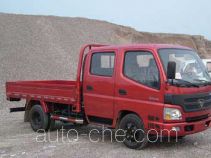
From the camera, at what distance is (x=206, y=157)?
284 inches

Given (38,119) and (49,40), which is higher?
(49,40)

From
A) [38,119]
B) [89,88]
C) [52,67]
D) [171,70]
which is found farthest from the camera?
[52,67]

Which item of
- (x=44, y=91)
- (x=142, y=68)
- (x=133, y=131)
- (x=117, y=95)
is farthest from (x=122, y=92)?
(x=44, y=91)

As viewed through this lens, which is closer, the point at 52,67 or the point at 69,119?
the point at 69,119

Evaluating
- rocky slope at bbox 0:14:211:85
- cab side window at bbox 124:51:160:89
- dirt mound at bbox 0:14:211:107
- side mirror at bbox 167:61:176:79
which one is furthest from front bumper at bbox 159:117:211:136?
rocky slope at bbox 0:14:211:85

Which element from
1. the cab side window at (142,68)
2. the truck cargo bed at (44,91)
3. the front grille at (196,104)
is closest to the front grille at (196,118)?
the front grille at (196,104)

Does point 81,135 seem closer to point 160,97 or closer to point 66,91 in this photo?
point 66,91

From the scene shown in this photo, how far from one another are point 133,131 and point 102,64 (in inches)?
65.6

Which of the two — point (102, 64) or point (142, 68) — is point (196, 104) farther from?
point (102, 64)

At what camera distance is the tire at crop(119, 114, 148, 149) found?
Result: 7.73 meters

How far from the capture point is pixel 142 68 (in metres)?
7.82

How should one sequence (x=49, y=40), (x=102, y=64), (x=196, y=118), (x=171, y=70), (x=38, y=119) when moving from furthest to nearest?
1. (x=49, y=40)
2. (x=38, y=119)
3. (x=102, y=64)
4. (x=196, y=118)
5. (x=171, y=70)

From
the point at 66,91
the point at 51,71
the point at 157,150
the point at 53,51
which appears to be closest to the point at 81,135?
the point at 66,91

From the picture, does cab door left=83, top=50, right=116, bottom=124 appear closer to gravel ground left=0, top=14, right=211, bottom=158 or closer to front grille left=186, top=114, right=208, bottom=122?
gravel ground left=0, top=14, right=211, bottom=158
